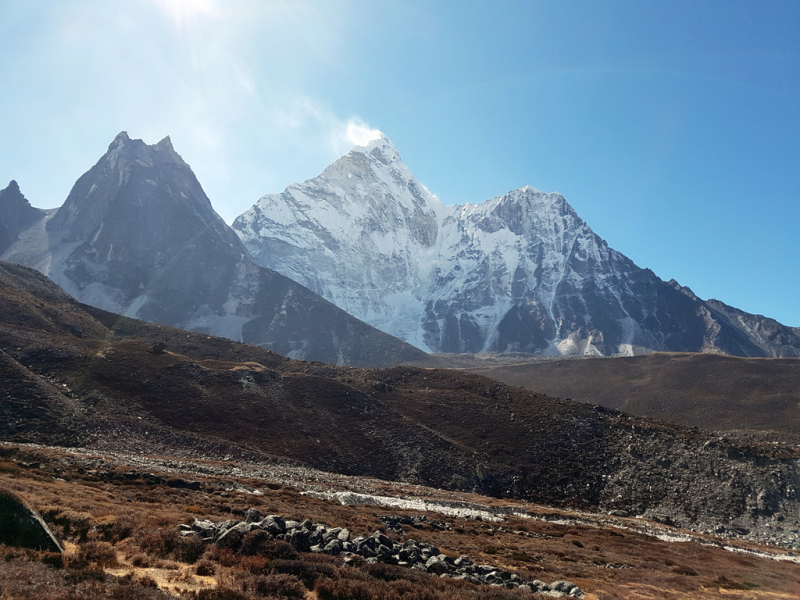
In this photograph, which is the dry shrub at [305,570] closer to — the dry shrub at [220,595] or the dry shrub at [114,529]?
the dry shrub at [220,595]

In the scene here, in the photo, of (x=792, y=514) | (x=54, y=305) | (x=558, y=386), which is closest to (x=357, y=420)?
(x=792, y=514)

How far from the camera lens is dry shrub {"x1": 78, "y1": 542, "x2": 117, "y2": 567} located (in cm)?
1566

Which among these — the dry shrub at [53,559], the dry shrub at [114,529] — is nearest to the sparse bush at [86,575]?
the dry shrub at [53,559]

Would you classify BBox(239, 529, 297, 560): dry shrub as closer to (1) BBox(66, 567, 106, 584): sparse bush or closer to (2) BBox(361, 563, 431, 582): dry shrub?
(2) BBox(361, 563, 431, 582): dry shrub

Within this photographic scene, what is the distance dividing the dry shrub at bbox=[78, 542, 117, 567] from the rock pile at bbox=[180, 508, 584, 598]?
296cm

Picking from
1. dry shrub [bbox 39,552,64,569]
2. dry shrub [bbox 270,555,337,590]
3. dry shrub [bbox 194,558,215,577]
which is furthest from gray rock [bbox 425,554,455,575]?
dry shrub [bbox 39,552,64,569]

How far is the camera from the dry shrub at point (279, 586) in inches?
582

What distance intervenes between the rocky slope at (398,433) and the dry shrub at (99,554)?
3860 cm

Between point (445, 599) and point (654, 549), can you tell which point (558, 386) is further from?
point (445, 599)

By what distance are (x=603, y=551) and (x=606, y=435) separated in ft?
122

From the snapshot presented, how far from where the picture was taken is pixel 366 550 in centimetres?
2020

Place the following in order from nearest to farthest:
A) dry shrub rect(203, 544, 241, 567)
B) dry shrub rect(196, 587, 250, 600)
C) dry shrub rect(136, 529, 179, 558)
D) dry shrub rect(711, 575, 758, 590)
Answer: dry shrub rect(196, 587, 250, 600) < dry shrub rect(203, 544, 241, 567) < dry shrub rect(136, 529, 179, 558) < dry shrub rect(711, 575, 758, 590)

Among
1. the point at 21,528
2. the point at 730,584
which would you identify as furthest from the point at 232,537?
the point at 730,584

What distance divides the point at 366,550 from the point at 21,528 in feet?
39.8
